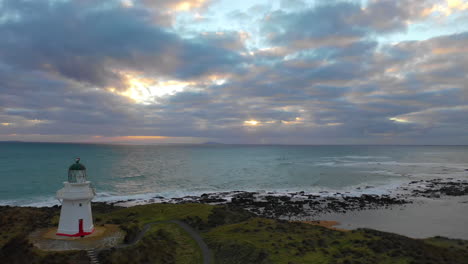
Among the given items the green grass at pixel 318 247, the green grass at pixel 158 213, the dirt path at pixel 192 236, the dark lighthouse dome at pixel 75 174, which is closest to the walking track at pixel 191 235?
the dirt path at pixel 192 236

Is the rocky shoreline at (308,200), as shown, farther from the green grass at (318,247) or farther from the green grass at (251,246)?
the green grass at (318,247)

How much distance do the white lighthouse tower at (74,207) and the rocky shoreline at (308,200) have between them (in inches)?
1096

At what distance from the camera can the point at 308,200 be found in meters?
53.8

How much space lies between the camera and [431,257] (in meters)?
21.0

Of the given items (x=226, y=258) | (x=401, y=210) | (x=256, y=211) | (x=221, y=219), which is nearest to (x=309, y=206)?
(x=256, y=211)

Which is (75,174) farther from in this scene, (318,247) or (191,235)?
(318,247)

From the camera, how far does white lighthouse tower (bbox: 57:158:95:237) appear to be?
21344mm

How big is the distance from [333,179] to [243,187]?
28515 millimetres

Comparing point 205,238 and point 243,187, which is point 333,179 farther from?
point 205,238

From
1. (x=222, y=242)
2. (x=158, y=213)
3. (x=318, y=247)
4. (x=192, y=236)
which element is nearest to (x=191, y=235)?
(x=192, y=236)

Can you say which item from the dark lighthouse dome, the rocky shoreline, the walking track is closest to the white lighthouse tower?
the dark lighthouse dome

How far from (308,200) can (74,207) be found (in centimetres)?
4274

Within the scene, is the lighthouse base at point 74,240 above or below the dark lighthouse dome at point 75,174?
below

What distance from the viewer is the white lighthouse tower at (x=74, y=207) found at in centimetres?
2134
